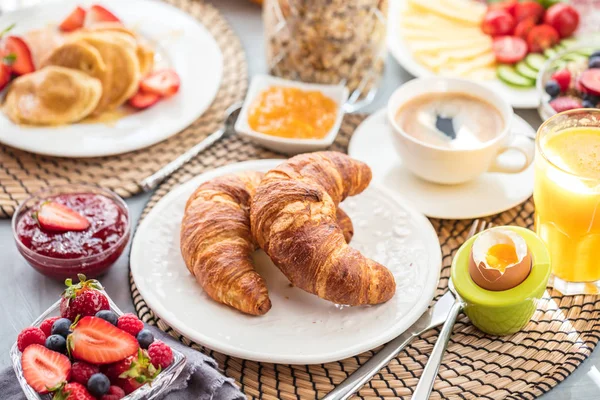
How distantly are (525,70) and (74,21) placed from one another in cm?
161

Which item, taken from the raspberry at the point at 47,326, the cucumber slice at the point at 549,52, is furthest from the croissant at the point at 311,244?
the cucumber slice at the point at 549,52

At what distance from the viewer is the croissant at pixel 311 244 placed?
5.60 feet

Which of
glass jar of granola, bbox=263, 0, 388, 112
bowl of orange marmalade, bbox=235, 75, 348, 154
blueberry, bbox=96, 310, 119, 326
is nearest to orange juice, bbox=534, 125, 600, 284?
bowl of orange marmalade, bbox=235, 75, 348, 154

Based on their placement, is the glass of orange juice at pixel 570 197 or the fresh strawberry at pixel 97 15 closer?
the glass of orange juice at pixel 570 197

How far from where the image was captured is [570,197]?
1799 millimetres

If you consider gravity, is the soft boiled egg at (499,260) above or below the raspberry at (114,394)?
below

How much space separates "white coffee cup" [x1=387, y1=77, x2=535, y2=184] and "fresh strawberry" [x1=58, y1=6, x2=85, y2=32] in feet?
4.02

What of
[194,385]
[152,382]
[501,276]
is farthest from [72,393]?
[501,276]

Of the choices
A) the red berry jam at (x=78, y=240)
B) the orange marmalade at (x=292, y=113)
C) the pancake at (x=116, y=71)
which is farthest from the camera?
the pancake at (x=116, y=71)

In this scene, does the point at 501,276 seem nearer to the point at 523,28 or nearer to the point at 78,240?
the point at 78,240

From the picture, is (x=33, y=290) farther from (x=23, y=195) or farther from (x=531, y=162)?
(x=531, y=162)

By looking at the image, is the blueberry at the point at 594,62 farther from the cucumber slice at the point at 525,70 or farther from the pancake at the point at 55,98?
the pancake at the point at 55,98

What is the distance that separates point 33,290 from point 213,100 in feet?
3.13

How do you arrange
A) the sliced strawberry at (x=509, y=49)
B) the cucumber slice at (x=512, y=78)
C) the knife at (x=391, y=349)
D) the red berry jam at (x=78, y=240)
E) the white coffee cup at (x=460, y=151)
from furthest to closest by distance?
the sliced strawberry at (x=509, y=49), the cucumber slice at (x=512, y=78), the white coffee cup at (x=460, y=151), the red berry jam at (x=78, y=240), the knife at (x=391, y=349)
